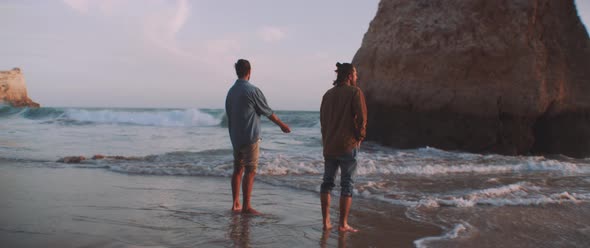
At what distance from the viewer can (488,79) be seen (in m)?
12.1

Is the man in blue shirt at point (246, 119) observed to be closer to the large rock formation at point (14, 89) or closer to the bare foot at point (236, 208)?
the bare foot at point (236, 208)

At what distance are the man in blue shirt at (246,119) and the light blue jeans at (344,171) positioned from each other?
30.7 inches

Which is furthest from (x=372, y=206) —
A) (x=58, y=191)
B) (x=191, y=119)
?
(x=191, y=119)

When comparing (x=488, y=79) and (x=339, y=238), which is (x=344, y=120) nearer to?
(x=339, y=238)

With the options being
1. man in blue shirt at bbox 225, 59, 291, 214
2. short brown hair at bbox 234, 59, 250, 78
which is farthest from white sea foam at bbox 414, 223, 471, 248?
short brown hair at bbox 234, 59, 250, 78

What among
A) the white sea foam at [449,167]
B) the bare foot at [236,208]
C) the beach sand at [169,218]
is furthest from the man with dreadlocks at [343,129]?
the white sea foam at [449,167]

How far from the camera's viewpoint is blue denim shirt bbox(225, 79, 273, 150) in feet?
16.9

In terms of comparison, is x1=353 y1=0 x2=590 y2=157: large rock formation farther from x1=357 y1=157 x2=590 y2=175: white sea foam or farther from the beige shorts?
the beige shorts

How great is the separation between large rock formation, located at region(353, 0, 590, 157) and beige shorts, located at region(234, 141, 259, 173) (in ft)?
26.9

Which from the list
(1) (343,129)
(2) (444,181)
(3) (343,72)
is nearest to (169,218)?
(1) (343,129)

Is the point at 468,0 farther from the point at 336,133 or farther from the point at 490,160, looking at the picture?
the point at 336,133

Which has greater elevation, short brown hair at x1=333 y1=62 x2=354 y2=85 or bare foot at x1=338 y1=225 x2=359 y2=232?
short brown hair at x1=333 y1=62 x2=354 y2=85

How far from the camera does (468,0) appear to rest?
508 inches

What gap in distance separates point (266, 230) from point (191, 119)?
29230mm
